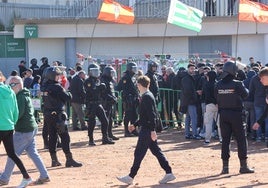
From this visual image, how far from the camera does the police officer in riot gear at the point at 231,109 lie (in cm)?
1166

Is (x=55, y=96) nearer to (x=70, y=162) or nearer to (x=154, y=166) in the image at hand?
(x=70, y=162)

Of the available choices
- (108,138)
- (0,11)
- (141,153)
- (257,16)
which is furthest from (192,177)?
(0,11)

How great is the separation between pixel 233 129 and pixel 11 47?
64.2 ft

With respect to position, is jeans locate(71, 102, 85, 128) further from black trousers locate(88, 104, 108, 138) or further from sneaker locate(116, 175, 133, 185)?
sneaker locate(116, 175, 133, 185)

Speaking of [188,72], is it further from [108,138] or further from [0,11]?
[0,11]

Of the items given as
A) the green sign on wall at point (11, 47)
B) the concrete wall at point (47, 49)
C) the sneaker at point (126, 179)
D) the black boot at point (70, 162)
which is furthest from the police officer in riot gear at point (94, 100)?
the green sign on wall at point (11, 47)

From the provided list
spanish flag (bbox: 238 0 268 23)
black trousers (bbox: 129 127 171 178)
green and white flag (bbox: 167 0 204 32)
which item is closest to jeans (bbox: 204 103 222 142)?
black trousers (bbox: 129 127 171 178)

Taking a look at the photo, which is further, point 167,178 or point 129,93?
point 129,93

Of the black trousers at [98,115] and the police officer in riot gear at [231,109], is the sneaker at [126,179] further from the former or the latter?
the black trousers at [98,115]

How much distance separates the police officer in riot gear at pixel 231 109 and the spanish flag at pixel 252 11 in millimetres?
10806

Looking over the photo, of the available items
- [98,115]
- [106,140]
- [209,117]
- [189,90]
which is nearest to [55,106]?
[98,115]

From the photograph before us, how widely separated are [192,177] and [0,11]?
26242 mm

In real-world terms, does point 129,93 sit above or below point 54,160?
above

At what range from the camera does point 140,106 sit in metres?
11.0
